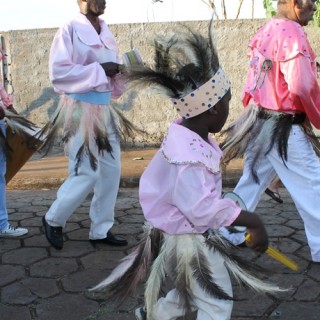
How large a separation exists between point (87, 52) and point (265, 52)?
127cm

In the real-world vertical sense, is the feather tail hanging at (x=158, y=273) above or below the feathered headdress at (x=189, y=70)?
below

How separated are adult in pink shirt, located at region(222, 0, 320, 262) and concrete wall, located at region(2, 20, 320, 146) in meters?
5.08

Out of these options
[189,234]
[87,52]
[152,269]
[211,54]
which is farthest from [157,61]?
[87,52]

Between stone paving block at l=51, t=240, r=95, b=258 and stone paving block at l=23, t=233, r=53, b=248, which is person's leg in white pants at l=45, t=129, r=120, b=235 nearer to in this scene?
stone paving block at l=51, t=240, r=95, b=258

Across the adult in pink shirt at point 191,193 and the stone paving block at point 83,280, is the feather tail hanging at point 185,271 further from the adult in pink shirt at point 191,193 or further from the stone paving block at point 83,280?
the stone paving block at point 83,280

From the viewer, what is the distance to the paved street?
3.05 m

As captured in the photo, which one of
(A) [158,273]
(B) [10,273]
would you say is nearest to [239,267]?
(A) [158,273]

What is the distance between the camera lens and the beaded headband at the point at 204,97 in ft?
7.39

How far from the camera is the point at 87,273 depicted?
143 inches

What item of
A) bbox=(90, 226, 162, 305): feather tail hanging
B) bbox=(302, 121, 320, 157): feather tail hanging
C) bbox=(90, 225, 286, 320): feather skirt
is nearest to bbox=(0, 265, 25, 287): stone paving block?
bbox=(90, 226, 162, 305): feather tail hanging

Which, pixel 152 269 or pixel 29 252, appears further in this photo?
pixel 29 252

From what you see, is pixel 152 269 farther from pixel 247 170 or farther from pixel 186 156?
pixel 247 170

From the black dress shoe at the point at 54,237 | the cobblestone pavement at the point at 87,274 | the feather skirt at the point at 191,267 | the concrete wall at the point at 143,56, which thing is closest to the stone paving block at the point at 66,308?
the cobblestone pavement at the point at 87,274

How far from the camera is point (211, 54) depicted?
2285 millimetres
